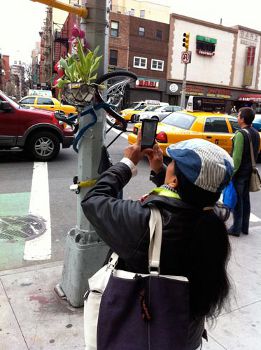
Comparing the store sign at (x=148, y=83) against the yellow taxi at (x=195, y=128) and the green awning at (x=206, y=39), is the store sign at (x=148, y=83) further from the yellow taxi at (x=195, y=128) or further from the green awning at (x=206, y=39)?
Answer: the yellow taxi at (x=195, y=128)

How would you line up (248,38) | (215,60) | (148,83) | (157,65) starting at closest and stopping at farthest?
(148,83)
(157,65)
(215,60)
(248,38)

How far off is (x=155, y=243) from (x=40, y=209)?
4.80 meters

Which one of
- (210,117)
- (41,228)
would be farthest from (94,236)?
(210,117)

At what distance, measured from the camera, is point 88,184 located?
298 centimetres

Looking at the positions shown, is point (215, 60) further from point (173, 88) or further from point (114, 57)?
point (114, 57)

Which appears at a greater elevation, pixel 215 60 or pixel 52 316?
pixel 215 60

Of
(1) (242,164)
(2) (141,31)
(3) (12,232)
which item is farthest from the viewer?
(2) (141,31)

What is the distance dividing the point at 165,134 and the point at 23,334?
6951mm

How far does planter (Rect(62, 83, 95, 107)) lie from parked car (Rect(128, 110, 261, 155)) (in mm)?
6595

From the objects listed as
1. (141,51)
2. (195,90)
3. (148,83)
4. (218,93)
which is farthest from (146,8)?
(148,83)

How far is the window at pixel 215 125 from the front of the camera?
9.68m

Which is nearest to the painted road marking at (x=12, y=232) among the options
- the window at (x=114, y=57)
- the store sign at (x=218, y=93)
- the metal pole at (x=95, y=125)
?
the metal pole at (x=95, y=125)

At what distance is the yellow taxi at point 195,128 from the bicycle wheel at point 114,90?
631 cm

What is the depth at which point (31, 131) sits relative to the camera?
356 inches
